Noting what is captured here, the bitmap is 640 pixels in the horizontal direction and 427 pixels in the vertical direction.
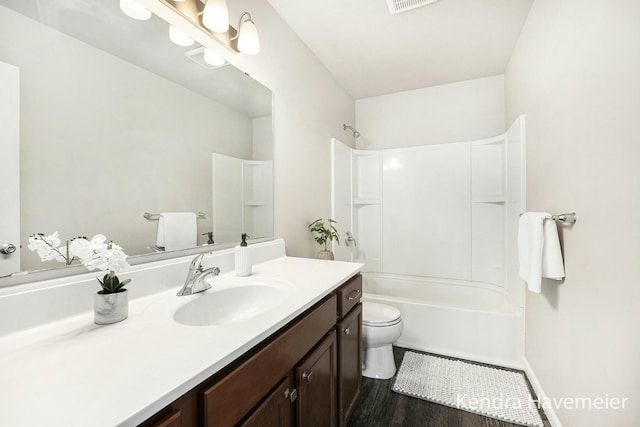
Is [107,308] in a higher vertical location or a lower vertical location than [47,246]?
lower

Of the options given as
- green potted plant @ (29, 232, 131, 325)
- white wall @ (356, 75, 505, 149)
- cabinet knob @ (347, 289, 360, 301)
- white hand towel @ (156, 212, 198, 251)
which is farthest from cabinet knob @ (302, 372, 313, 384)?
white wall @ (356, 75, 505, 149)

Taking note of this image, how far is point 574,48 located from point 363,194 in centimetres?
212

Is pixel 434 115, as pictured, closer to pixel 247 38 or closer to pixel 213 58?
pixel 247 38

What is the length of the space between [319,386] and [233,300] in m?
0.47

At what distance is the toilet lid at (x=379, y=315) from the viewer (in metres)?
1.85

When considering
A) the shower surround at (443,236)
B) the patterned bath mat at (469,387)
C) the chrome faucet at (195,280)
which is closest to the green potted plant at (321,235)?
the shower surround at (443,236)

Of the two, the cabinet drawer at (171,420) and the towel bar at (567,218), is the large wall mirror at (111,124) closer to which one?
the cabinet drawer at (171,420)

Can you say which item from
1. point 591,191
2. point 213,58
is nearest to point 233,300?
point 213,58

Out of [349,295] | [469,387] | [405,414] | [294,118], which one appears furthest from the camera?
[294,118]

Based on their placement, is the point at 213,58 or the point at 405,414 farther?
the point at 405,414

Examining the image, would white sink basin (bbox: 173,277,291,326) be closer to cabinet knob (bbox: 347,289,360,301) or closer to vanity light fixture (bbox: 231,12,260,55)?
cabinet knob (bbox: 347,289,360,301)

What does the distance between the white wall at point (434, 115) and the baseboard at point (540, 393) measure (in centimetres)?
198

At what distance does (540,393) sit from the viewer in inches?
64.6

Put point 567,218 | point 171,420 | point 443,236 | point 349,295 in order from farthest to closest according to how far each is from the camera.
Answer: point 443,236 < point 349,295 < point 567,218 < point 171,420
